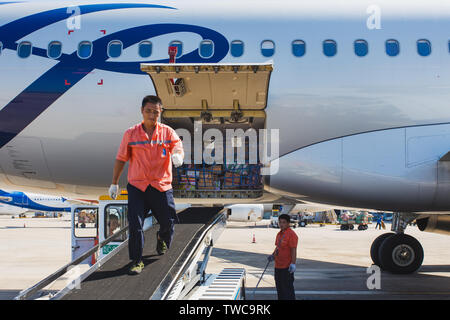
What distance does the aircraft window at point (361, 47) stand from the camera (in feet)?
21.4

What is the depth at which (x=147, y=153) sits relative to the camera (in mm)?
4031

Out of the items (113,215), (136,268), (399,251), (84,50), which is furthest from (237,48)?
(399,251)

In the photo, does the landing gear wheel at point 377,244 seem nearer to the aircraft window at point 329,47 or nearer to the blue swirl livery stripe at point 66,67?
the aircraft window at point 329,47

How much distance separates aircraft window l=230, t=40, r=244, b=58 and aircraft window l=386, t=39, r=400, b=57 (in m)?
2.27

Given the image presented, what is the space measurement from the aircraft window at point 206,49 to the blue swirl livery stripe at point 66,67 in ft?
0.16

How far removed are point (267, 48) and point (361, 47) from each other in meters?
1.46

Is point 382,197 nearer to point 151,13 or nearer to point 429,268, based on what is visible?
point 151,13

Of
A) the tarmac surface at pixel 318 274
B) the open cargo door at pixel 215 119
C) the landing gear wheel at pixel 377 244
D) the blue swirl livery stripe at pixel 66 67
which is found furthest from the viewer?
the landing gear wheel at pixel 377 244

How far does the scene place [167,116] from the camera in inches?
256

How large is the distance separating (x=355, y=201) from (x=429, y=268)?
7852mm

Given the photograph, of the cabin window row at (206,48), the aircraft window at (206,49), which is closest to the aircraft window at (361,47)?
the cabin window row at (206,48)
